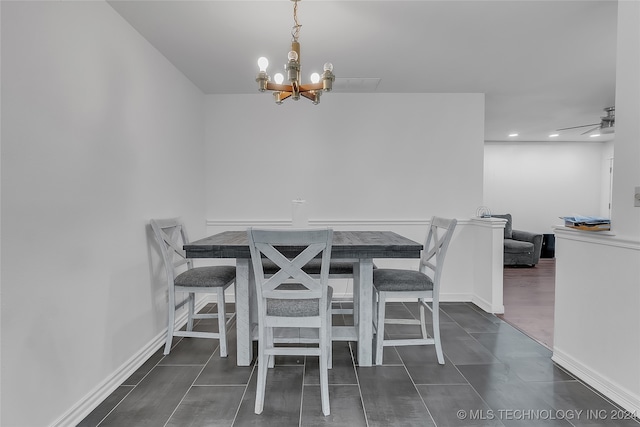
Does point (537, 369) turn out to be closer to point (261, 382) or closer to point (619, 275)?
point (619, 275)

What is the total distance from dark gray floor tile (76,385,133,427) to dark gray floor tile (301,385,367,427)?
1.03 m

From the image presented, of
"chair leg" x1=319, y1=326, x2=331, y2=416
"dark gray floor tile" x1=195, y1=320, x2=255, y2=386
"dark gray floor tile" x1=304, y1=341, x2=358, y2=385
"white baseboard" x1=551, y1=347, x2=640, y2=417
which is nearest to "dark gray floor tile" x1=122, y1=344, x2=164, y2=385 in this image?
"dark gray floor tile" x1=195, y1=320, x2=255, y2=386

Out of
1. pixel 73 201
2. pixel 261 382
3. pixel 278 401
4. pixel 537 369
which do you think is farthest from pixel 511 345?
pixel 73 201

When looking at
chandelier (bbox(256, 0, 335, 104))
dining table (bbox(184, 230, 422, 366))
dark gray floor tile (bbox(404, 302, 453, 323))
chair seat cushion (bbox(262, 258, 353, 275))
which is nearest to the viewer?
chandelier (bbox(256, 0, 335, 104))

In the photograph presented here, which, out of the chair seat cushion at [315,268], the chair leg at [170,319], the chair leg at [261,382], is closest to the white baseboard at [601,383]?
the chair seat cushion at [315,268]

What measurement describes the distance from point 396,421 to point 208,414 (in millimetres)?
957

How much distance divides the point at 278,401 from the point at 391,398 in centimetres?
63

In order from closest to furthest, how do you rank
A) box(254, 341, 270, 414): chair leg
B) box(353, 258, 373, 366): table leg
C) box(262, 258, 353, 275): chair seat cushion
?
box(254, 341, 270, 414): chair leg
box(353, 258, 373, 366): table leg
box(262, 258, 353, 275): chair seat cushion

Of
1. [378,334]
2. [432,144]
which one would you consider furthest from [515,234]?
[378,334]

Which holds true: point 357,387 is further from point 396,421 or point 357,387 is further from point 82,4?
point 82,4

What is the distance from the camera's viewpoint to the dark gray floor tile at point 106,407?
63.7 inches

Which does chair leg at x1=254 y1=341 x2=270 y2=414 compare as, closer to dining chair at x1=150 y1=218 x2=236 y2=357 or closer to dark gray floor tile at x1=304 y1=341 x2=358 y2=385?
dark gray floor tile at x1=304 y1=341 x2=358 y2=385

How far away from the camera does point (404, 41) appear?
7.90 ft

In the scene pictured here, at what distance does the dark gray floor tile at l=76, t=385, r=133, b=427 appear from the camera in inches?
63.7
